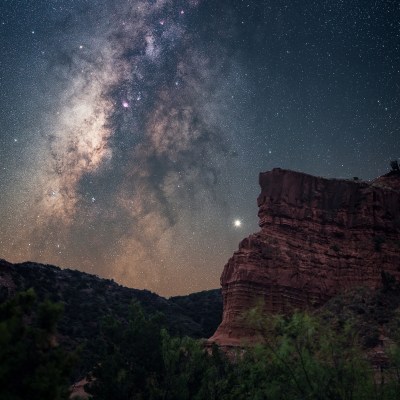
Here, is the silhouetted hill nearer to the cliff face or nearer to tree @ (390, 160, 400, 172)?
the cliff face

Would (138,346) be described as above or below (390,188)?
below

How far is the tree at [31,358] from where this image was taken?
1069 cm

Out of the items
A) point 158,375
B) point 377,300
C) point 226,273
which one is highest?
point 226,273

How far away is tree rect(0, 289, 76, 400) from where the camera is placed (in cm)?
1069

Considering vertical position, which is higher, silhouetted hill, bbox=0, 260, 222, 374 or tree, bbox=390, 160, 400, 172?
tree, bbox=390, 160, 400, 172

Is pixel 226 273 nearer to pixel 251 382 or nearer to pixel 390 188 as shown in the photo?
pixel 390 188

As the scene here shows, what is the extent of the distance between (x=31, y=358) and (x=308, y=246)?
4795 centimetres

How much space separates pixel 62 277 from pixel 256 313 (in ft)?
210

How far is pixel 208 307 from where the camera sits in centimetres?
8019

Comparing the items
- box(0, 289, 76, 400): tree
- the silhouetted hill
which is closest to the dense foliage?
box(0, 289, 76, 400): tree

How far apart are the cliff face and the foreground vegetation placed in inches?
747

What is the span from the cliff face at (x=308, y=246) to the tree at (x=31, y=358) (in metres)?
35.3

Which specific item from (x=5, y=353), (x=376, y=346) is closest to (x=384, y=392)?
(x=5, y=353)

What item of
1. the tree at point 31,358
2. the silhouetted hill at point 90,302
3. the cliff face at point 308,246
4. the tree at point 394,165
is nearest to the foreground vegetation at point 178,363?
the tree at point 31,358
